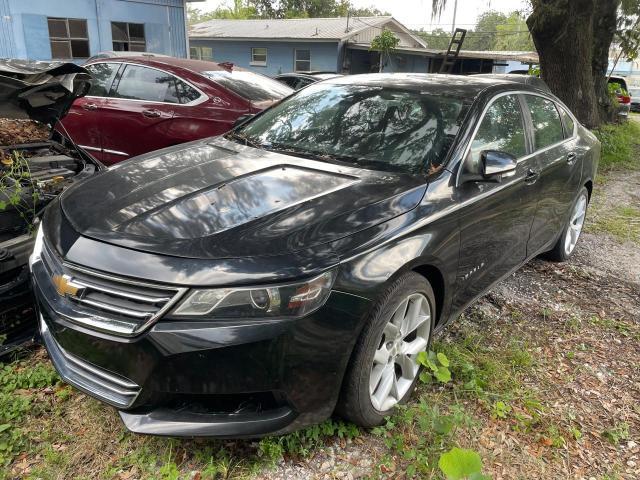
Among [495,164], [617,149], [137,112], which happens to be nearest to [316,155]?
[495,164]

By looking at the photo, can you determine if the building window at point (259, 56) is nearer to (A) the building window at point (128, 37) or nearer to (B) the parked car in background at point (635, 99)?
(A) the building window at point (128, 37)

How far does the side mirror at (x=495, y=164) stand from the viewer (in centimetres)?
279

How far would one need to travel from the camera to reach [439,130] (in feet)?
9.74

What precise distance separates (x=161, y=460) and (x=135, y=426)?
0.98 feet

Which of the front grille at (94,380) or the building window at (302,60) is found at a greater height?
the building window at (302,60)

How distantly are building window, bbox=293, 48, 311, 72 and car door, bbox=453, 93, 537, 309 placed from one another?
25.0m

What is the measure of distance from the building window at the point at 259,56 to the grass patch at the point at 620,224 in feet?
79.3

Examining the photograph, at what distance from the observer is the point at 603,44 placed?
41.4ft

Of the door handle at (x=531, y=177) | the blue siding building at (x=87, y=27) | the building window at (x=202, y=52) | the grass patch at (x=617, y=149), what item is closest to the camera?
the door handle at (x=531, y=177)

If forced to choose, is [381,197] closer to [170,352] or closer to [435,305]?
[435,305]

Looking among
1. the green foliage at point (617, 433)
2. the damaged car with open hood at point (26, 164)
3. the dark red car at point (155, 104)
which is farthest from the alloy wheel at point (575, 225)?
Result: the damaged car with open hood at point (26, 164)

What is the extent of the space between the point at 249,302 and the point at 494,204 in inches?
69.1

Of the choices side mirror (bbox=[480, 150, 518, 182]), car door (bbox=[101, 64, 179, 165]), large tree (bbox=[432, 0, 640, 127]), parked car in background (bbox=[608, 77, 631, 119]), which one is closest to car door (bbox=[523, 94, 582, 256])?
side mirror (bbox=[480, 150, 518, 182])

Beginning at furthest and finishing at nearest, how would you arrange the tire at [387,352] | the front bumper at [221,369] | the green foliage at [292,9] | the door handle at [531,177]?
the green foliage at [292,9] < the door handle at [531,177] < the tire at [387,352] < the front bumper at [221,369]
